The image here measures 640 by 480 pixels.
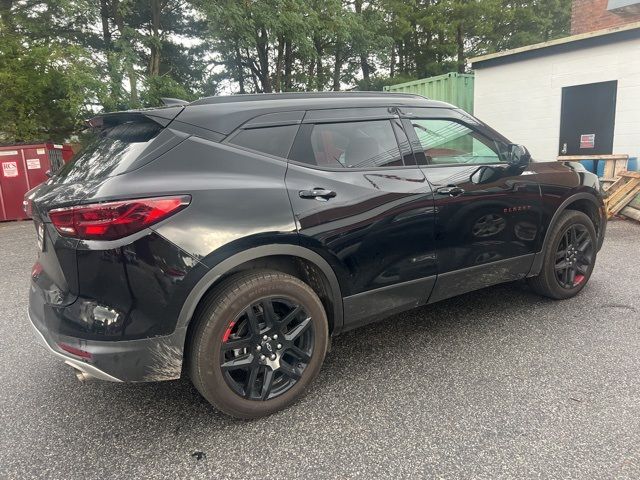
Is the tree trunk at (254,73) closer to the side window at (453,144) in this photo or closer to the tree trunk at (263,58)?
the tree trunk at (263,58)

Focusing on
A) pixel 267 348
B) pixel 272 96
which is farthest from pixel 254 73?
pixel 267 348

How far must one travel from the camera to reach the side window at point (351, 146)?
103 inches

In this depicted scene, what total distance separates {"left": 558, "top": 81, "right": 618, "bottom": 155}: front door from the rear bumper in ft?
31.9

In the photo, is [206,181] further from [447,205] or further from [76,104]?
[76,104]

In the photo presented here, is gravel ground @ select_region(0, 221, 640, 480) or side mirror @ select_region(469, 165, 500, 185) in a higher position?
side mirror @ select_region(469, 165, 500, 185)

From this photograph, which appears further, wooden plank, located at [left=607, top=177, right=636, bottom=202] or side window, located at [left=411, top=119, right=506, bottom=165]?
wooden plank, located at [left=607, top=177, right=636, bottom=202]

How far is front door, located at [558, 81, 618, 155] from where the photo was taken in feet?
28.8

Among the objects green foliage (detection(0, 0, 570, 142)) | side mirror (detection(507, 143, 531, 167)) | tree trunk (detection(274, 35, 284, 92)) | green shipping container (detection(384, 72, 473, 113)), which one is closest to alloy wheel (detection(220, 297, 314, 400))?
side mirror (detection(507, 143, 531, 167))

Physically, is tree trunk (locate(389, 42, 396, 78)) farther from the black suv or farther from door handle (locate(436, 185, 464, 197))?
door handle (locate(436, 185, 464, 197))

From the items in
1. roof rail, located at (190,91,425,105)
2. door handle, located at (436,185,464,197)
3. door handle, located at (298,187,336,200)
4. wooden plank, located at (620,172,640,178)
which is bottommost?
wooden plank, located at (620,172,640,178)

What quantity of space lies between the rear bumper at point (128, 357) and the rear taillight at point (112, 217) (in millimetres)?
524

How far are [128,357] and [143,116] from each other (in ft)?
4.27

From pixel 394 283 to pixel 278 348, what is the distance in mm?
867

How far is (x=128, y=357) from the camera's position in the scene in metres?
2.10
